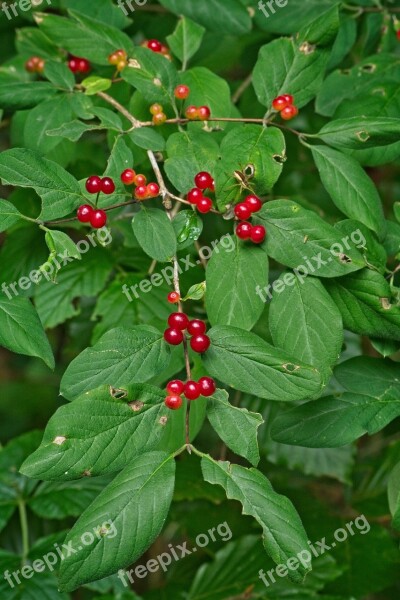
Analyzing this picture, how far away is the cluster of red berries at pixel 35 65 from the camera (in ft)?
4.94

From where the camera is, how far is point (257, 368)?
3.04 ft

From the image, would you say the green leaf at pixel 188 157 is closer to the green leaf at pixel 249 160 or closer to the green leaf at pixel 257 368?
the green leaf at pixel 249 160

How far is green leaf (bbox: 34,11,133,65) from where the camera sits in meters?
1.33

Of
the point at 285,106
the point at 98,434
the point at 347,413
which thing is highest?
the point at 285,106

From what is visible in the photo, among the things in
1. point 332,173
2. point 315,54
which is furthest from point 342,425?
point 315,54

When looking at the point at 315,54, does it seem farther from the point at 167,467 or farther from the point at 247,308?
the point at 167,467

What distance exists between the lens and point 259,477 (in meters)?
0.93

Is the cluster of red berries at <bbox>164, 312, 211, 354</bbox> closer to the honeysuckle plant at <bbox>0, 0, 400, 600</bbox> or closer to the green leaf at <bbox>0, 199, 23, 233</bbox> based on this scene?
the honeysuckle plant at <bbox>0, 0, 400, 600</bbox>

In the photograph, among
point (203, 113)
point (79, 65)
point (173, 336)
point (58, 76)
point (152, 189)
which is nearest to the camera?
point (173, 336)

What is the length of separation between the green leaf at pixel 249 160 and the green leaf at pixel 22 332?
319mm

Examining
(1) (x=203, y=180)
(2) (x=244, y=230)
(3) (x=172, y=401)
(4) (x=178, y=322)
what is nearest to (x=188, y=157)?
(1) (x=203, y=180)

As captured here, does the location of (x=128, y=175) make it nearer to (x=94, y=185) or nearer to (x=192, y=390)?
(x=94, y=185)

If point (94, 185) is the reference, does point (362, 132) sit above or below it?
below

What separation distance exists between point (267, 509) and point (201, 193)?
464mm
